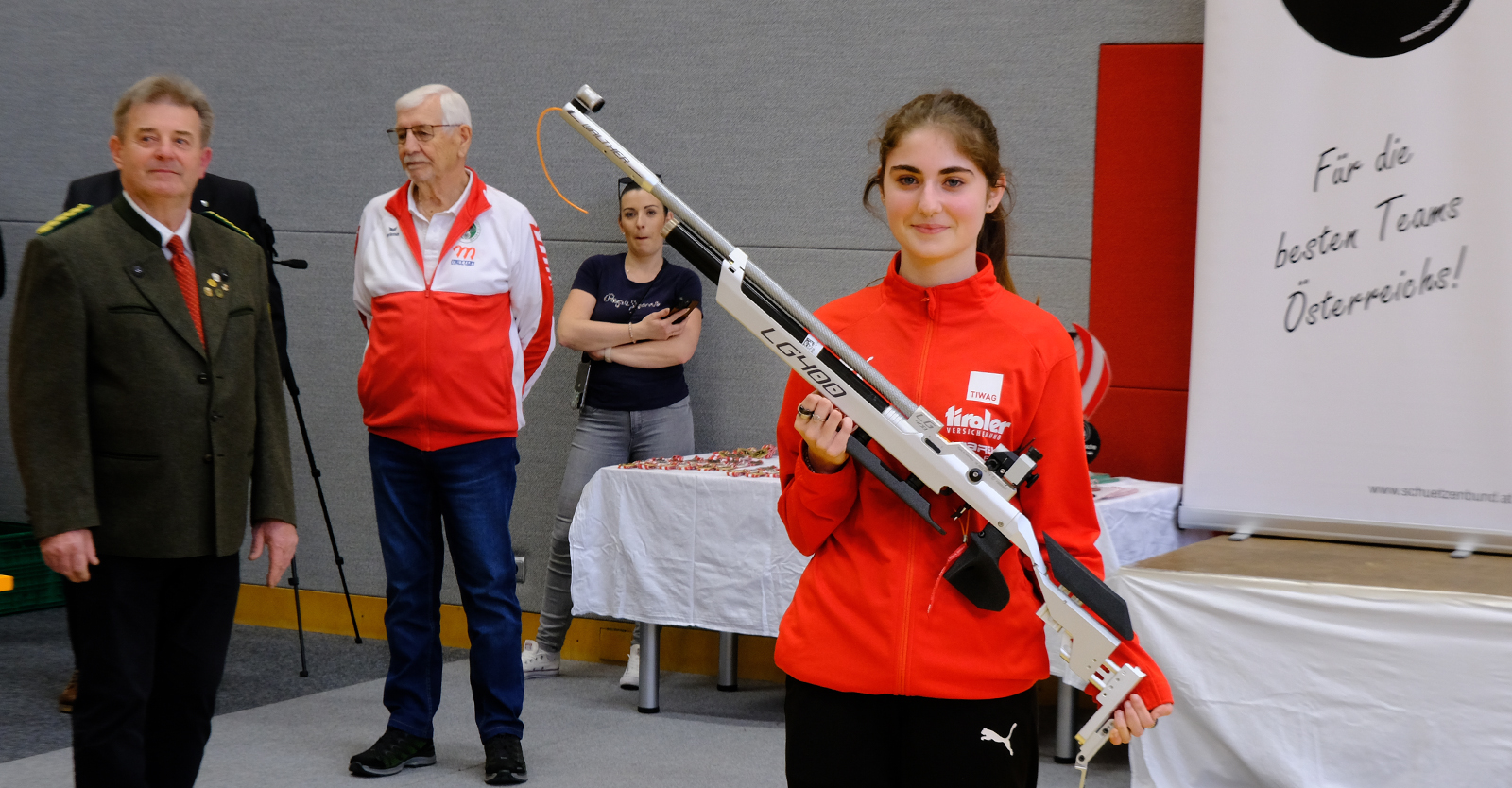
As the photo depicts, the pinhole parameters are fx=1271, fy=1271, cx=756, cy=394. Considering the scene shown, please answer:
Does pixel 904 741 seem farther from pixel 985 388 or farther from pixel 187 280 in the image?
pixel 187 280

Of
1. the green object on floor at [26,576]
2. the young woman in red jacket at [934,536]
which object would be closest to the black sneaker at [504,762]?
the young woman in red jacket at [934,536]

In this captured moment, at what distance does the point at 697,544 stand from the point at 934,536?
2.06 meters

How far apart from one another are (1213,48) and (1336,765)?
1.82m

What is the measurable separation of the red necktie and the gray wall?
2291mm

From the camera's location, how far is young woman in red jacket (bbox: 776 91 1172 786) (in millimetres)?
1408

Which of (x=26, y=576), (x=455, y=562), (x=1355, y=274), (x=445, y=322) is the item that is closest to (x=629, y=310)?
(x=445, y=322)

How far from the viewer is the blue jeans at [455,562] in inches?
118

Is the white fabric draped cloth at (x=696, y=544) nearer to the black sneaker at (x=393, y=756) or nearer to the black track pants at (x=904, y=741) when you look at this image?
the black sneaker at (x=393, y=756)

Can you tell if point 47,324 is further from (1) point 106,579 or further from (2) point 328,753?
(2) point 328,753

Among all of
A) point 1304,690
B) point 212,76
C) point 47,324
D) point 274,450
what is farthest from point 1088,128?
point 212,76

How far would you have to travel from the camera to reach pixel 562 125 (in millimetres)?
4469

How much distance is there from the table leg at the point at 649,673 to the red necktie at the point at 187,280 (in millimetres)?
1835

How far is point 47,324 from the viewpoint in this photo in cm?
193

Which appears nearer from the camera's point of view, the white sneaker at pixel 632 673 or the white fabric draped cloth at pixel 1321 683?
the white fabric draped cloth at pixel 1321 683
